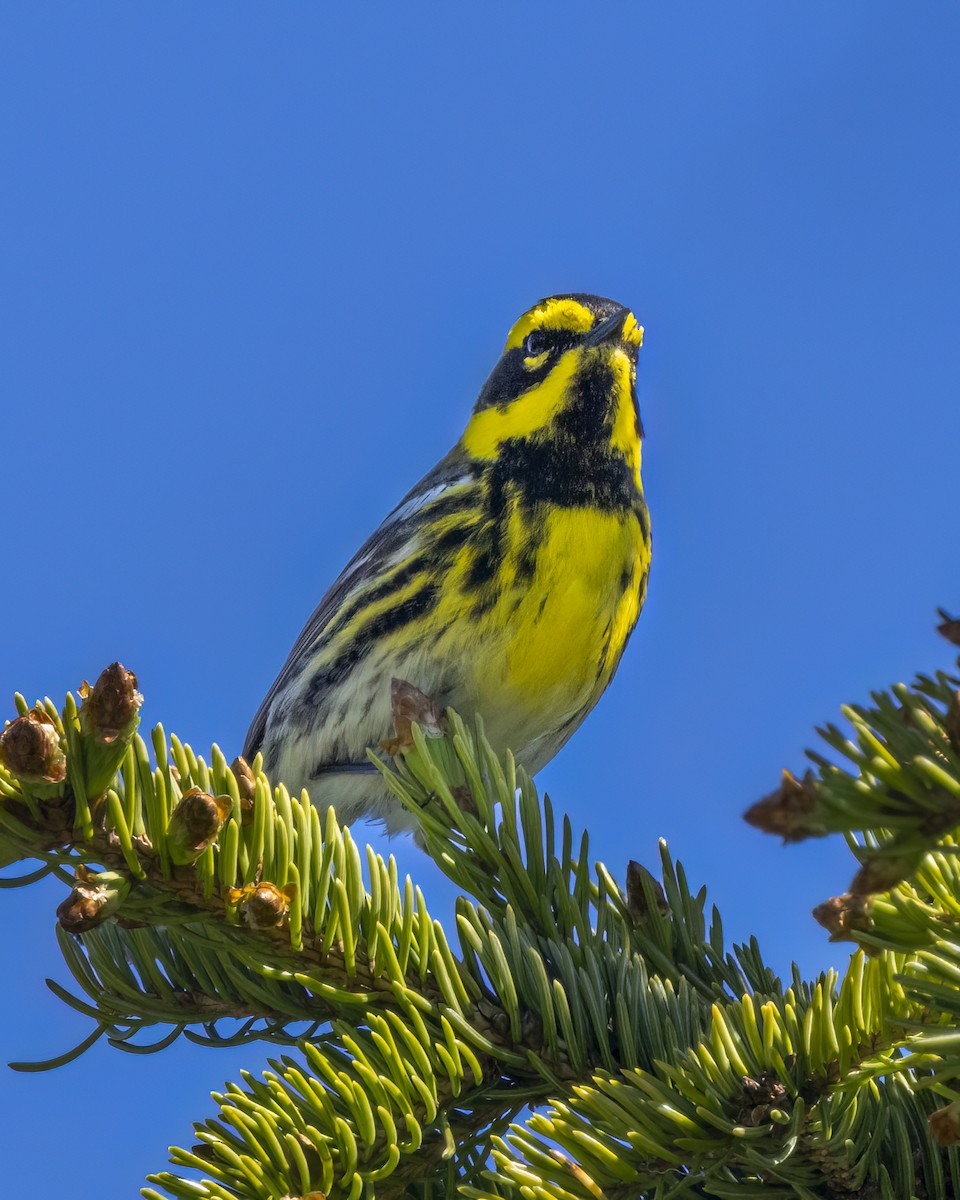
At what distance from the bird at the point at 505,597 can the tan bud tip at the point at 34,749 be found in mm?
1851

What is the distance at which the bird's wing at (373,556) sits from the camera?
3.92 metres

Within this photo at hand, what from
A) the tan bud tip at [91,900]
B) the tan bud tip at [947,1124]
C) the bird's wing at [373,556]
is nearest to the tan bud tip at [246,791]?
the tan bud tip at [91,900]

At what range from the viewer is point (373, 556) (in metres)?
4.06

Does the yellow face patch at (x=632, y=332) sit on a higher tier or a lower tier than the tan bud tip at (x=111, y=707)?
higher

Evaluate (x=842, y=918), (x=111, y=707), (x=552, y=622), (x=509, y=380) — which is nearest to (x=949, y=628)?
(x=842, y=918)

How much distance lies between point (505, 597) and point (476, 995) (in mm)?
1857

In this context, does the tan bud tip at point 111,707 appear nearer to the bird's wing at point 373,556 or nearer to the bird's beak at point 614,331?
the bird's wing at point 373,556

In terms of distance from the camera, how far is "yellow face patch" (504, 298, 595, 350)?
424cm

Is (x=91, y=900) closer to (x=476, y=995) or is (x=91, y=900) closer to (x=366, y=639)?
(x=476, y=995)

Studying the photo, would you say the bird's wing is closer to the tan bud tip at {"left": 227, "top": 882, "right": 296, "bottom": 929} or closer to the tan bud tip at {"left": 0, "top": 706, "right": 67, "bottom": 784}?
the tan bud tip at {"left": 227, "top": 882, "right": 296, "bottom": 929}

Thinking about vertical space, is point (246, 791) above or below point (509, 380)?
below

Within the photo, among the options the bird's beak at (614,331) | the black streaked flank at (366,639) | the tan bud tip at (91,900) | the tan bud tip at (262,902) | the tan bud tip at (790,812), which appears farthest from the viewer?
the bird's beak at (614,331)

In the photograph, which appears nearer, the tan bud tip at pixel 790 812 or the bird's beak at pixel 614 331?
the tan bud tip at pixel 790 812

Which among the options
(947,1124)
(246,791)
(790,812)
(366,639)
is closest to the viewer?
(790,812)
